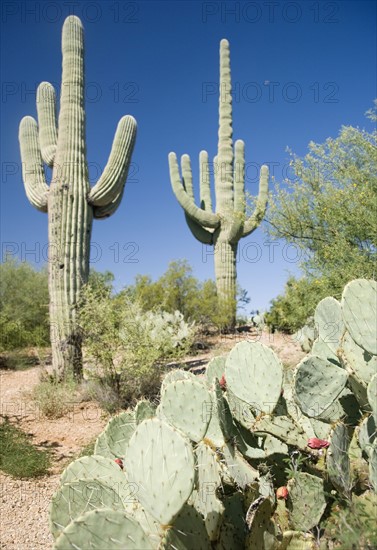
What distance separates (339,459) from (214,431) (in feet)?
2.49

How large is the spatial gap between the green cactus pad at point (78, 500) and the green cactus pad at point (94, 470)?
0.86ft

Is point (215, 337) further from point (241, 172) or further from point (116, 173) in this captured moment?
point (116, 173)

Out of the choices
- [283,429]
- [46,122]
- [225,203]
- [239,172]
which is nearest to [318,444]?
[283,429]

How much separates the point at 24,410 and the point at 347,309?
6350 mm

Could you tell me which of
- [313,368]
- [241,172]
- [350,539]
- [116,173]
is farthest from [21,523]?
[241,172]

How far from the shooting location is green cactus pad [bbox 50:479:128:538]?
2.02m

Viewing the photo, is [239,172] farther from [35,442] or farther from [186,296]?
[35,442]

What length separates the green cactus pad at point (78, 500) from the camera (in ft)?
6.63

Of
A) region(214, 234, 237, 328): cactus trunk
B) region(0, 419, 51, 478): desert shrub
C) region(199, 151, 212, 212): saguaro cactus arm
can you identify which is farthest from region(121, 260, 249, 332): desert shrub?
region(0, 419, 51, 478): desert shrub

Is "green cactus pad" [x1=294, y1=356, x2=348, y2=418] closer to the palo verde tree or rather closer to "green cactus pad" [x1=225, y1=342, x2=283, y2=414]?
"green cactus pad" [x1=225, y1=342, x2=283, y2=414]

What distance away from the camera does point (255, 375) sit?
8.24 ft

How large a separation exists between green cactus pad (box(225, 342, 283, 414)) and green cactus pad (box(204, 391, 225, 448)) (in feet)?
0.46

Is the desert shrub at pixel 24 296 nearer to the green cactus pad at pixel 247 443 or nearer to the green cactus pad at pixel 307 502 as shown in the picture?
the green cactus pad at pixel 247 443

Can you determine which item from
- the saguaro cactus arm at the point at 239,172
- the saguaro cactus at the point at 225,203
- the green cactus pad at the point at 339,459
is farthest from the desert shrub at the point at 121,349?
the saguaro cactus arm at the point at 239,172
